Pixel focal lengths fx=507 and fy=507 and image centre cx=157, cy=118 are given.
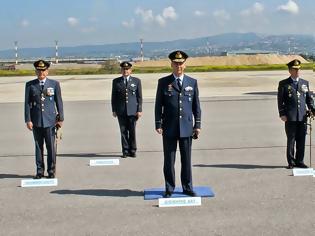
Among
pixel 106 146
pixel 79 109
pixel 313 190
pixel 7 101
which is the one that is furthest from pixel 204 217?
pixel 7 101

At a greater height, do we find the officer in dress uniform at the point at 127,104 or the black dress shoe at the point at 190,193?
the officer in dress uniform at the point at 127,104

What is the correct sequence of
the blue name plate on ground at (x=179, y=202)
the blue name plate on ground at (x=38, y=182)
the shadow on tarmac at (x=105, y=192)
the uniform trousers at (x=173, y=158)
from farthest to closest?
the blue name plate on ground at (x=38, y=182) → the shadow on tarmac at (x=105, y=192) → the uniform trousers at (x=173, y=158) → the blue name plate on ground at (x=179, y=202)

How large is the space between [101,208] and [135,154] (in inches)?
137

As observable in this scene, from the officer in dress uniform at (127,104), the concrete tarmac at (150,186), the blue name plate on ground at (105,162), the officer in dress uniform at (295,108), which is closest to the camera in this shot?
the concrete tarmac at (150,186)

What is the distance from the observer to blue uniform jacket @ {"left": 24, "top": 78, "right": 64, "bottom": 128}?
25.6 ft

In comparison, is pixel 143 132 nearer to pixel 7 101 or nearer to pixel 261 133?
pixel 261 133

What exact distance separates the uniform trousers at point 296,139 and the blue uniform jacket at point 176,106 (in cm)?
232

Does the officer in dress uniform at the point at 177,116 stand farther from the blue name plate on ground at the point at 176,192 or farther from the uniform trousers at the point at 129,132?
the uniform trousers at the point at 129,132

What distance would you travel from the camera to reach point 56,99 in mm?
7973

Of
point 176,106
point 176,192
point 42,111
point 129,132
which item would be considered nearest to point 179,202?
point 176,192

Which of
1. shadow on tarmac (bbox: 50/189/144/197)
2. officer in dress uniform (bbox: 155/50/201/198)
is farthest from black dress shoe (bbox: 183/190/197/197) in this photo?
shadow on tarmac (bbox: 50/189/144/197)

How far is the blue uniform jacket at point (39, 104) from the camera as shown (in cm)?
781

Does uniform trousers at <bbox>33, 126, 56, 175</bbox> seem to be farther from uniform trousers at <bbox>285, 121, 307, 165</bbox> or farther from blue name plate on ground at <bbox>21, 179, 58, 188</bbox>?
uniform trousers at <bbox>285, 121, 307, 165</bbox>

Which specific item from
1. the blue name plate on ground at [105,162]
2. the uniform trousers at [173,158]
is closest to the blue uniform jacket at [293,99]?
the uniform trousers at [173,158]
